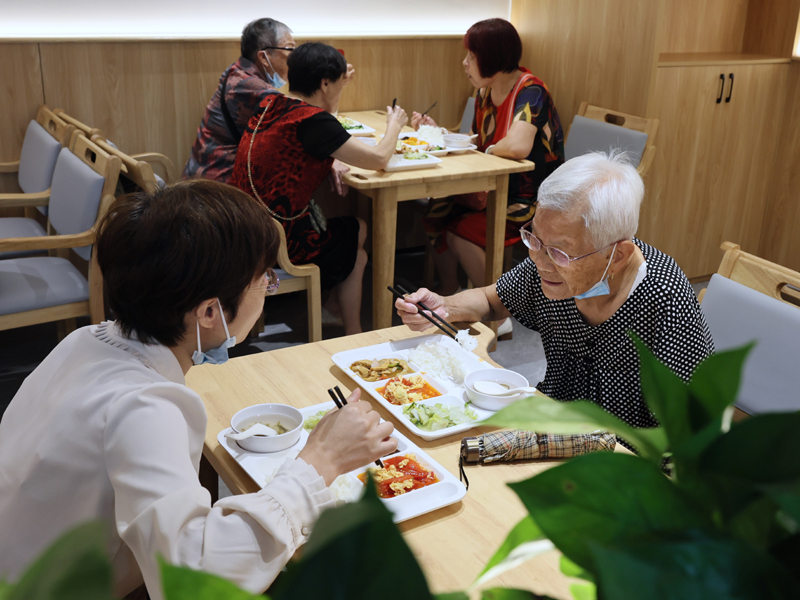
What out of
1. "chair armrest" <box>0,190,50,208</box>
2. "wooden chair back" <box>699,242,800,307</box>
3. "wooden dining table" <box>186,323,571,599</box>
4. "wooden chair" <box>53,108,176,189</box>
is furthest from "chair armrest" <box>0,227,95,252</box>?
"wooden chair back" <box>699,242,800,307</box>

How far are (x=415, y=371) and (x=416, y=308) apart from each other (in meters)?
0.21

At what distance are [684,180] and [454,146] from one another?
1414 millimetres

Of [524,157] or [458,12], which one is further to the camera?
[458,12]

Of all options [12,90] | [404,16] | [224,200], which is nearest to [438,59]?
[404,16]

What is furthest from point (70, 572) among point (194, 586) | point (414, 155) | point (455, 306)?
point (414, 155)

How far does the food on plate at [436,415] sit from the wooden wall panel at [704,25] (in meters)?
3.72

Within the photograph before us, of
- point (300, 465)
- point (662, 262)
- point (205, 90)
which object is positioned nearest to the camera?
point (300, 465)

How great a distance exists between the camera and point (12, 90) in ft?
11.5

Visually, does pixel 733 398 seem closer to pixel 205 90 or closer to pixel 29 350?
pixel 29 350

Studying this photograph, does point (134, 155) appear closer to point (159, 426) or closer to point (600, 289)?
point (600, 289)

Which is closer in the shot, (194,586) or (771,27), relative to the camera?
(194,586)

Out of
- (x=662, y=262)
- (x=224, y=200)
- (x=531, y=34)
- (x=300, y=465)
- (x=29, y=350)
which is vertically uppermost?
(x=531, y=34)

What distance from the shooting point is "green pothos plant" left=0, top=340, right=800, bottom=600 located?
9.5 inches

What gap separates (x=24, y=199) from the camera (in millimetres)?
3096
